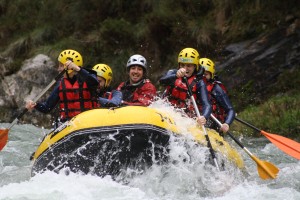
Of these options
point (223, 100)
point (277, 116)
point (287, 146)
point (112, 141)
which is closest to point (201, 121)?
point (112, 141)

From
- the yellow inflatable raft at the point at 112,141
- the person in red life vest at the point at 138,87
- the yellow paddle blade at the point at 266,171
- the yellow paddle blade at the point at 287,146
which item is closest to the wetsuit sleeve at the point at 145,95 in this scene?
the person in red life vest at the point at 138,87

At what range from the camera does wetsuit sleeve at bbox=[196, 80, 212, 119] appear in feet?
Result: 24.9

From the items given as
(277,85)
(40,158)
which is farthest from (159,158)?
(277,85)

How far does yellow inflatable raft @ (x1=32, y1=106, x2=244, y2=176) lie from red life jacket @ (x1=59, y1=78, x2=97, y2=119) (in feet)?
2.66

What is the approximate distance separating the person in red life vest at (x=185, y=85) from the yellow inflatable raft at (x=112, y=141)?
1.09m

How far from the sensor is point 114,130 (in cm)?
656

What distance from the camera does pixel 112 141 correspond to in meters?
6.63

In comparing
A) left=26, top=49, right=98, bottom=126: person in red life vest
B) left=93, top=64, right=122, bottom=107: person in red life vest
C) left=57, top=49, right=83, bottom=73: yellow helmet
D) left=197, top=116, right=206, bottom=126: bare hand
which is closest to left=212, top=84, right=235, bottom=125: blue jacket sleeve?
left=197, top=116, right=206, bottom=126: bare hand

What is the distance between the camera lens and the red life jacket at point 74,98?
772 centimetres

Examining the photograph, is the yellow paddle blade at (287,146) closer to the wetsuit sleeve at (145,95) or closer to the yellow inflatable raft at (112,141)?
the wetsuit sleeve at (145,95)

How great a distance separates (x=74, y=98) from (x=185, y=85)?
1481 millimetres

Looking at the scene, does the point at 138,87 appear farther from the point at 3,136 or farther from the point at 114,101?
the point at 3,136

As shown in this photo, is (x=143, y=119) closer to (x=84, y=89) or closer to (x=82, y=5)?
(x=84, y=89)

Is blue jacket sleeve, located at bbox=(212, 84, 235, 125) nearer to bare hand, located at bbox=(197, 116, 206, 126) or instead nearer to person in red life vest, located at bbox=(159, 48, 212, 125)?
person in red life vest, located at bbox=(159, 48, 212, 125)
